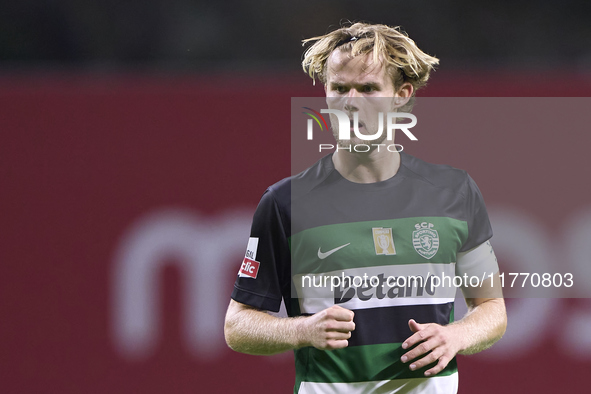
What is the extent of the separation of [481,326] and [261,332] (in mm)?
722

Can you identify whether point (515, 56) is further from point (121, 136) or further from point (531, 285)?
point (121, 136)

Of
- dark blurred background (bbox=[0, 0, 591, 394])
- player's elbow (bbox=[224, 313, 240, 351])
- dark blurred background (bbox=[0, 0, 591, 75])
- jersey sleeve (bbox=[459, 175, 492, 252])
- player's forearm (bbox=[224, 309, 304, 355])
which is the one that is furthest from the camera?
dark blurred background (bbox=[0, 0, 591, 75])

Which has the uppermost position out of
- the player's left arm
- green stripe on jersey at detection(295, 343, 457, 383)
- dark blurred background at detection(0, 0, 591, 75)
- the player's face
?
dark blurred background at detection(0, 0, 591, 75)

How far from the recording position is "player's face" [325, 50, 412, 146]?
2252mm

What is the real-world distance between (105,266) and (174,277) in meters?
0.38

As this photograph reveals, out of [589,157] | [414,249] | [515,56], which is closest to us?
[414,249]

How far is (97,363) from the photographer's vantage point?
11.8ft

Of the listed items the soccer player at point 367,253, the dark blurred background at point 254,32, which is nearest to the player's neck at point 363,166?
the soccer player at point 367,253

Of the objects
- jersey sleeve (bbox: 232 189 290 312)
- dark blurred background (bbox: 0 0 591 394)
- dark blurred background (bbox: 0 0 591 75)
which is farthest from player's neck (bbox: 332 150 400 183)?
dark blurred background (bbox: 0 0 591 75)

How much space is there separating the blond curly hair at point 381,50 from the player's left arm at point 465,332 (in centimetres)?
66

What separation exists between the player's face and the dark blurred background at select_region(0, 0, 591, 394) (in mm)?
1217

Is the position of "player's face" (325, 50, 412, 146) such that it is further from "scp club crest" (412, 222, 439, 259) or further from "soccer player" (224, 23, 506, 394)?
"scp club crest" (412, 222, 439, 259)

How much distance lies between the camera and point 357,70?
2.25m

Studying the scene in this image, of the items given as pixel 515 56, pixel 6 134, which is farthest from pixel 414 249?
pixel 515 56
